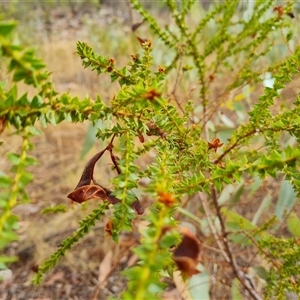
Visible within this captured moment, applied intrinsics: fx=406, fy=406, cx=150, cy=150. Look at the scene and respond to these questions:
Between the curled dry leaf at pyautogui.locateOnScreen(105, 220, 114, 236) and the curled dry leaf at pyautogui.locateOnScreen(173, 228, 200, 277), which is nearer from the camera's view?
the curled dry leaf at pyautogui.locateOnScreen(173, 228, 200, 277)

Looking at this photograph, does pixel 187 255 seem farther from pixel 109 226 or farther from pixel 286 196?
pixel 286 196

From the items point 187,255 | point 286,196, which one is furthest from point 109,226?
point 286,196

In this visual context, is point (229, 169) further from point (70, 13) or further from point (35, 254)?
point (70, 13)

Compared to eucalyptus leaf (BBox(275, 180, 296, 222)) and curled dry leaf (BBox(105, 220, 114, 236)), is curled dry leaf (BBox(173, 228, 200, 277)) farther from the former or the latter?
eucalyptus leaf (BBox(275, 180, 296, 222))

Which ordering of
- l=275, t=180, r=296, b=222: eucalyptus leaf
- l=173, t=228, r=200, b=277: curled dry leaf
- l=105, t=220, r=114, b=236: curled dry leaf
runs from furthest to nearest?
l=275, t=180, r=296, b=222: eucalyptus leaf < l=105, t=220, r=114, b=236: curled dry leaf < l=173, t=228, r=200, b=277: curled dry leaf

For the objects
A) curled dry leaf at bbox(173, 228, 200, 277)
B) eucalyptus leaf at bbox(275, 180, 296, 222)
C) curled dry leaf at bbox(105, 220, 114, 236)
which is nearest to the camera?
curled dry leaf at bbox(173, 228, 200, 277)

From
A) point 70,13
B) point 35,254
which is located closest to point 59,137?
point 35,254

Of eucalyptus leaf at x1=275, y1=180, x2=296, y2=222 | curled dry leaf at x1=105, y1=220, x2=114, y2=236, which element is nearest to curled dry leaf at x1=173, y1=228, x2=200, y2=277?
curled dry leaf at x1=105, y1=220, x2=114, y2=236

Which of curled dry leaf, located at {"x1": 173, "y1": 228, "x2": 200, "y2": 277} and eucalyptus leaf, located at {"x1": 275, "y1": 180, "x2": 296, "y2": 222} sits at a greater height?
eucalyptus leaf, located at {"x1": 275, "y1": 180, "x2": 296, "y2": 222}
